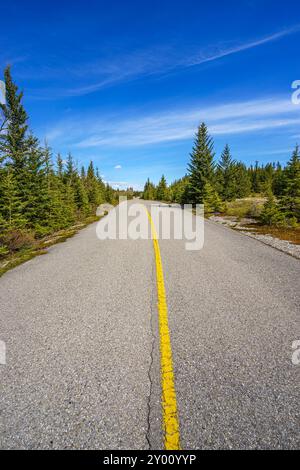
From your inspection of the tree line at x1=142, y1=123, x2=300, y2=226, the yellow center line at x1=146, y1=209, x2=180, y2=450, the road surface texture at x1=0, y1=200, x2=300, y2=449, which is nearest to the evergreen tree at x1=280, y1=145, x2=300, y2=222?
the tree line at x1=142, y1=123, x2=300, y2=226

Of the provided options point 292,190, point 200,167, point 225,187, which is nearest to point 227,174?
point 225,187

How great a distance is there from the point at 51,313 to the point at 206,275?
3.43 metres

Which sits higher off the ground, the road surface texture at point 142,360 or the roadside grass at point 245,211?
the roadside grass at point 245,211

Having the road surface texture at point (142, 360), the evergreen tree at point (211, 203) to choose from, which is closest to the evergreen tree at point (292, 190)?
the evergreen tree at point (211, 203)

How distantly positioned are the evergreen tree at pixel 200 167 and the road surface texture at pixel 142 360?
87.6ft

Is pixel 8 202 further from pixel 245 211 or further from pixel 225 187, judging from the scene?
pixel 225 187

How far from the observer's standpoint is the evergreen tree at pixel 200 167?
31.3 m

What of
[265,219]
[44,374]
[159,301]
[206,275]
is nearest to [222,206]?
[265,219]

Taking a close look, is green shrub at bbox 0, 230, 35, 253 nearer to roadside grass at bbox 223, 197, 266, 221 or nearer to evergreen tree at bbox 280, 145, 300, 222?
roadside grass at bbox 223, 197, 266, 221

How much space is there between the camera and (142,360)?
2859 mm

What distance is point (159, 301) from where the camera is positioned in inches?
172

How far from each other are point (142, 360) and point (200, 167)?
103 feet

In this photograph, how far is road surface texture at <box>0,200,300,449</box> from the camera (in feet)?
6.59

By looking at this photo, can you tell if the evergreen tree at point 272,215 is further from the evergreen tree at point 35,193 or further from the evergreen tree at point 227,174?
the evergreen tree at point 227,174
